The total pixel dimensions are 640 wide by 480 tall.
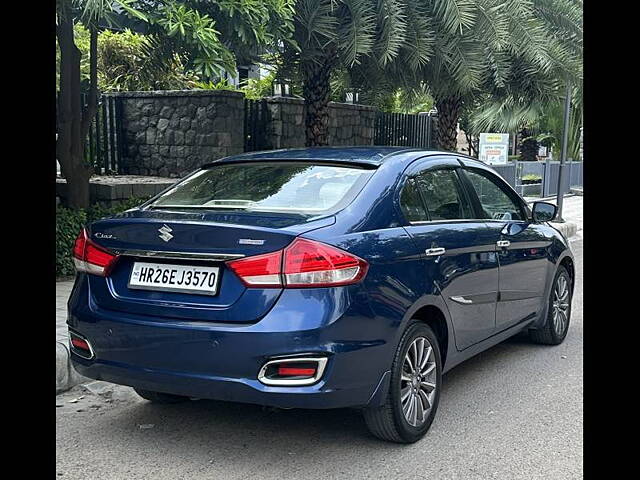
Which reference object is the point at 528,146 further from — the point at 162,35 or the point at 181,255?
the point at 181,255

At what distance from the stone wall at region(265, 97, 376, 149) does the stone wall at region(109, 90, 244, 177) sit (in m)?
0.86

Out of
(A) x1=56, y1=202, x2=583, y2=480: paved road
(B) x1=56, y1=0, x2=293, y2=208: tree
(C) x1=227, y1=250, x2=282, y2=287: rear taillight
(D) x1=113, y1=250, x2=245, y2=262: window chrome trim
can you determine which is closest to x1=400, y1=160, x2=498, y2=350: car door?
(A) x1=56, y1=202, x2=583, y2=480: paved road

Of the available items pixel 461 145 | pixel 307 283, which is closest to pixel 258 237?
pixel 307 283

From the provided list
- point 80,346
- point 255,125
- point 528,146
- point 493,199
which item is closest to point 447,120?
point 255,125

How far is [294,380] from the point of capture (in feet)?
11.3

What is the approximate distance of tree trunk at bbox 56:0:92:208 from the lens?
28.3 ft

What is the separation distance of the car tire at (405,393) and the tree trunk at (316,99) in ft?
25.0

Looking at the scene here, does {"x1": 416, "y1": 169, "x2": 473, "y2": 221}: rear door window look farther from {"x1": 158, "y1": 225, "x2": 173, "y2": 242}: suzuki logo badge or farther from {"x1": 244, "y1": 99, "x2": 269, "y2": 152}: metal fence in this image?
{"x1": 244, "y1": 99, "x2": 269, "y2": 152}: metal fence

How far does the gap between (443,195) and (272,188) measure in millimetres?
1187

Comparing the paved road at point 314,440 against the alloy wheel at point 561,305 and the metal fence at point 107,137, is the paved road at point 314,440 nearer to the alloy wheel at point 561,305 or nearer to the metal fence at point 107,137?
the alloy wheel at point 561,305

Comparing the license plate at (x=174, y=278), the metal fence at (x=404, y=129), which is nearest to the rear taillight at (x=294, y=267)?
the license plate at (x=174, y=278)

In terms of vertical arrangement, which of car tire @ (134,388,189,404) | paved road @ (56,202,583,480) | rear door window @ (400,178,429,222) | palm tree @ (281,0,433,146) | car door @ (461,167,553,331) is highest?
palm tree @ (281,0,433,146)

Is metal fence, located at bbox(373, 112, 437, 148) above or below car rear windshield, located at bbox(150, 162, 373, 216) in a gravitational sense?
above
